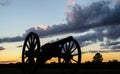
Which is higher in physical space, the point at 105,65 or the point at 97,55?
the point at 97,55

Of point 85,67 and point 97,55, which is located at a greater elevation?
point 97,55

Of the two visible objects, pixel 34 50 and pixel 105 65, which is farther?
pixel 105 65

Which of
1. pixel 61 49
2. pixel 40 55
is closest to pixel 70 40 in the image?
pixel 61 49

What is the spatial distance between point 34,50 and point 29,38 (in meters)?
1.19

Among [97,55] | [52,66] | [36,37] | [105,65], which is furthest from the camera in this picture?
[97,55]

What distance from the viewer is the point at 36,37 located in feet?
80.1

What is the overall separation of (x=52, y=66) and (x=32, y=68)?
19.0m

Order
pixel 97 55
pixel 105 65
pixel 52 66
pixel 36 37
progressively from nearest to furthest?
pixel 36 37 → pixel 105 65 → pixel 52 66 → pixel 97 55

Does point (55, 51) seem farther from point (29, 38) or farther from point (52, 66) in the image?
point (52, 66)

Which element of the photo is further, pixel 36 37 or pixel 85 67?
pixel 85 67

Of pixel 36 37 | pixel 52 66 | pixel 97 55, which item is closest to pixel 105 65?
pixel 52 66

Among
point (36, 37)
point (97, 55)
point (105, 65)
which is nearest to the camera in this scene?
point (36, 37)

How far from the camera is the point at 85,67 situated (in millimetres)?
39438

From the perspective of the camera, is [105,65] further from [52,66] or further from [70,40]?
[70,40]
